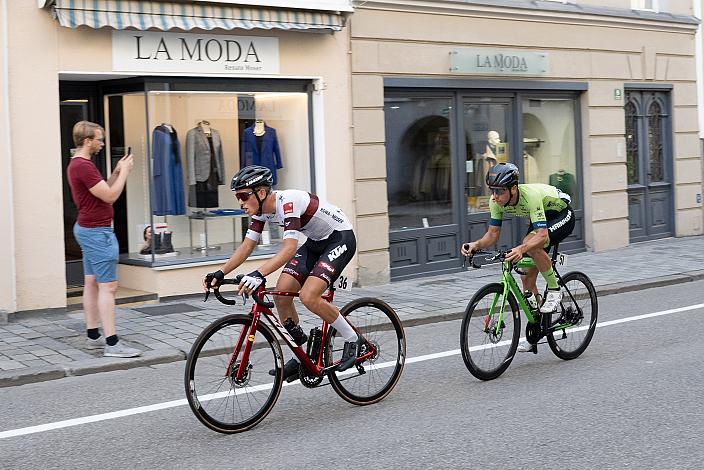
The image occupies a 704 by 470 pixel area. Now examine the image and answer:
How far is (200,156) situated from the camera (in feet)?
43.2

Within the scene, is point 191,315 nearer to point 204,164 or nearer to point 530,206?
point 204,164

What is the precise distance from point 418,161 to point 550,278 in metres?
6.95

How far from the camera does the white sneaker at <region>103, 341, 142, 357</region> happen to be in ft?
28.9

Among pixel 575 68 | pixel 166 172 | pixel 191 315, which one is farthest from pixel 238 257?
pixel 575 68

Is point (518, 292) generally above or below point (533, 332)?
above

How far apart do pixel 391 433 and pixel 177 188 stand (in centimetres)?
730

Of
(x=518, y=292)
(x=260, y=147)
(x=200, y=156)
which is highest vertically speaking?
(x=260, y=147)

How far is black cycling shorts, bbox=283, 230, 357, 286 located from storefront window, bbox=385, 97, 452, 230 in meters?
7.64

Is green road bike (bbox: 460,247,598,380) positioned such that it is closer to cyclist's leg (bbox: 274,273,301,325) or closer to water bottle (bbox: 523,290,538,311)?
water bottle (bbox: 523,290,538,311)

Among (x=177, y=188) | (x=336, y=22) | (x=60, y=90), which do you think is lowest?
(x=177, y=188)

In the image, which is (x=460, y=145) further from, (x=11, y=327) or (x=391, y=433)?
(x=391, y=433)

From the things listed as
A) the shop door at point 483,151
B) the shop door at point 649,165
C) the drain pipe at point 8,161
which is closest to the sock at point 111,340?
the drain pipe at point 8,161

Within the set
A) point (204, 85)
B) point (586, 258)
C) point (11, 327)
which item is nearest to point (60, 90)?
point (204, 85)

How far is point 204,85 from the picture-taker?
41.9 ft
